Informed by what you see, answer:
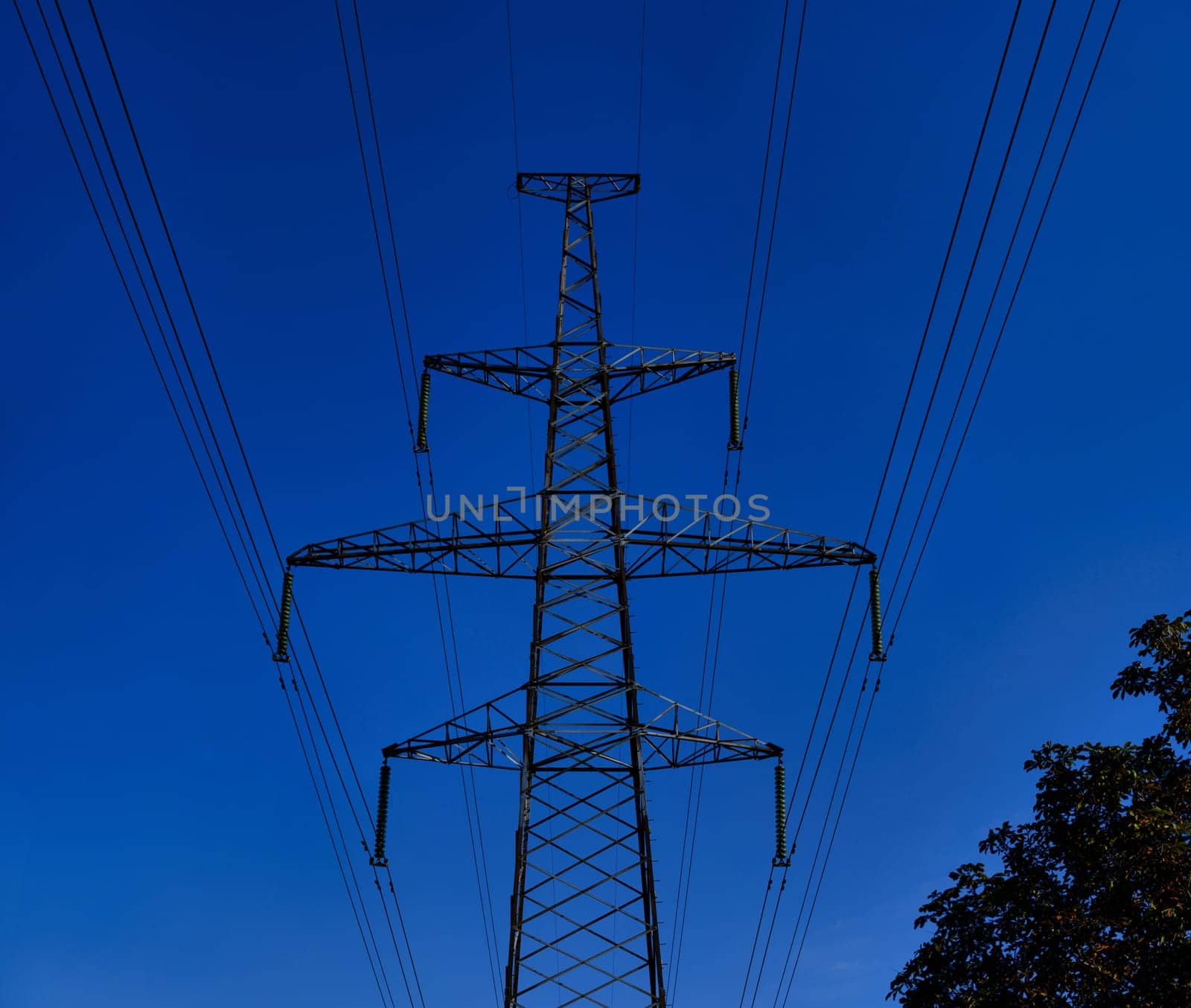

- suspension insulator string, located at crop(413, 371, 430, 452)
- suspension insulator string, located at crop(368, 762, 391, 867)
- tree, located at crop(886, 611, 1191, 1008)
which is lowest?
tree, located at crop(886, 611, 1191, 1008)

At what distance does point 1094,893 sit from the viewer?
1600 cm

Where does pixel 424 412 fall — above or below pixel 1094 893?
above

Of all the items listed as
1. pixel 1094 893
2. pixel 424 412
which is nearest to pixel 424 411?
pixel 424 412

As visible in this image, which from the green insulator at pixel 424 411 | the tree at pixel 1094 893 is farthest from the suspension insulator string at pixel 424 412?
the tree at pixel 1094 893

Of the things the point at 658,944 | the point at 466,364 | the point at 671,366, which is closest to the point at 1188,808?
the point at 658,944

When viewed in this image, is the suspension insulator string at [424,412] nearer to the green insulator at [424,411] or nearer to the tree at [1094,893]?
the green insulator at [424,411]

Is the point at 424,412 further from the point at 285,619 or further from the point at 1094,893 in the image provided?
the point at 1094,893

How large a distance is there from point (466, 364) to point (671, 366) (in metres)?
4.41

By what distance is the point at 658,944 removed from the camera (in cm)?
2072

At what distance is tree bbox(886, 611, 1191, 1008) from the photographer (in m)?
15.1

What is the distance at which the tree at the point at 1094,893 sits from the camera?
49.4 feet

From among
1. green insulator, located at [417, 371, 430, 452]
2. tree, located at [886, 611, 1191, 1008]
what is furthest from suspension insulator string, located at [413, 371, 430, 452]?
tree, located at [886, 611, 1191, 1008]

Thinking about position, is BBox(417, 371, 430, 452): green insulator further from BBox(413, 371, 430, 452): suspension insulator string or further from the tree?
the tree

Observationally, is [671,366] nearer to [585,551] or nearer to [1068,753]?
[585,551]
